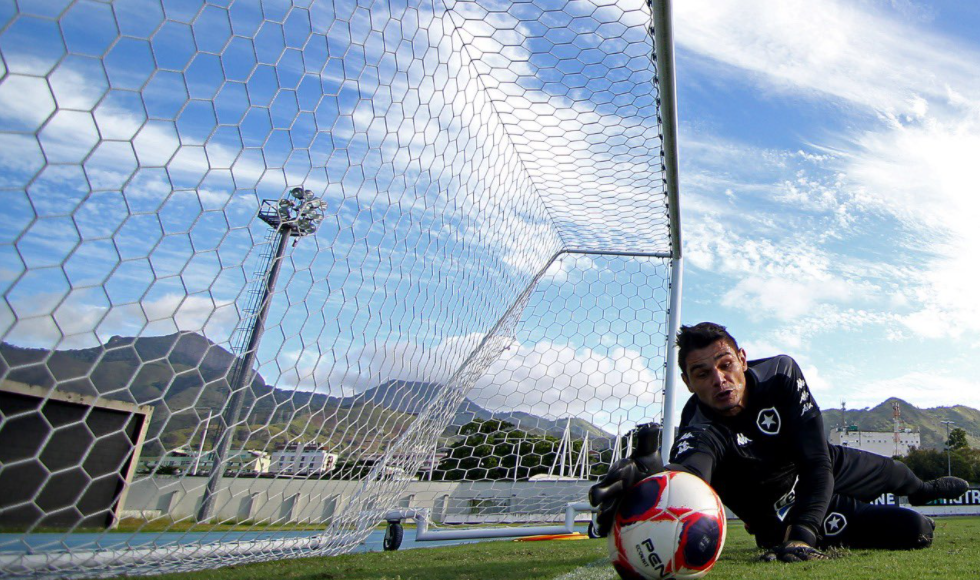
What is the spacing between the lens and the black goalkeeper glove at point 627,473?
7.41 ft

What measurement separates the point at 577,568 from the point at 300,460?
152 cm

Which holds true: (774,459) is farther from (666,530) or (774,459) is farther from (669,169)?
(669,169)

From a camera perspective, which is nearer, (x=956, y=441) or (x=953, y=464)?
(x=953, y=464)

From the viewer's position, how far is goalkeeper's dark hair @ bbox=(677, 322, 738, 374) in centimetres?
315

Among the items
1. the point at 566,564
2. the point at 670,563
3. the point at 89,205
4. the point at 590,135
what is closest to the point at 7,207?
the point at 89,205

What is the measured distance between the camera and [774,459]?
10.8 feet

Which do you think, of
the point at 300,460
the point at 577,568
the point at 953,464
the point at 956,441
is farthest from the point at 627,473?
the point at 956,441

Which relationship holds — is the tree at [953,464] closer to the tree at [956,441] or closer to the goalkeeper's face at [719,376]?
the tree at [956,441]

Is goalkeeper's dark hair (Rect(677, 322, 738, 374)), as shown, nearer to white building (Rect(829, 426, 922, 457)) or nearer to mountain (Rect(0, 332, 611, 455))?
mountain (Rect(0, 332, 611, 455))

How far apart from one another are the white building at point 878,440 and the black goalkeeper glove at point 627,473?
106 metres

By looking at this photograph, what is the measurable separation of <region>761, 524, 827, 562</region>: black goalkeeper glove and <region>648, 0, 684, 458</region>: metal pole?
1741 mm

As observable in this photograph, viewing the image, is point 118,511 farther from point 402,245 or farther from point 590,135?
point 590,135

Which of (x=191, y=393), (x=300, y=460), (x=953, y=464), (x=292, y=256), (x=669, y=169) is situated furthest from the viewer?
(x=953, y=464)

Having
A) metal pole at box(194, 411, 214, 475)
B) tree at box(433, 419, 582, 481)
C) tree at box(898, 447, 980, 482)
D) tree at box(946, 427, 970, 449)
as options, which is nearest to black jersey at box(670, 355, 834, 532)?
metal pole at box(194, 411, 214, 475)
